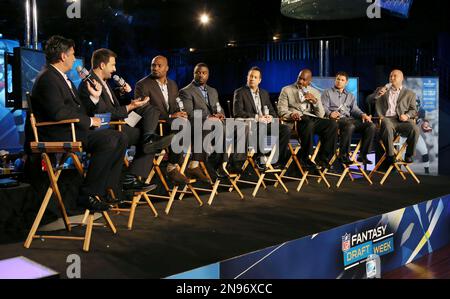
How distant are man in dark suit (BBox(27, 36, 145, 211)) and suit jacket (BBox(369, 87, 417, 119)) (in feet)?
12.3

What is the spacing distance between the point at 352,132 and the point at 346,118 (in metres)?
0.20

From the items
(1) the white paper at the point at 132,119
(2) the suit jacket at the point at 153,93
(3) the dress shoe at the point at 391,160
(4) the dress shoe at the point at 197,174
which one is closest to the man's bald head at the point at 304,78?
(3) the dress shoe at the point at 391,160

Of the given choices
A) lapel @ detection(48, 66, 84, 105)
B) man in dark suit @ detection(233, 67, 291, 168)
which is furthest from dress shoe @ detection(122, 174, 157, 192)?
man in dark suit @ detection(233, 67, 291, 168)

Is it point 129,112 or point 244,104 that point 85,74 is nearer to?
point 129,112

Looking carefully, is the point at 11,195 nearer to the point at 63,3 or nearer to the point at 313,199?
the point at 313,199

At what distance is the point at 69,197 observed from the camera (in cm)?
429

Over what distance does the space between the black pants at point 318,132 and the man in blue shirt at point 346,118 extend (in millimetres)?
166

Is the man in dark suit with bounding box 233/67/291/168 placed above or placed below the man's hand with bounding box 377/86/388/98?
below

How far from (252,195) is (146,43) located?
10249 millimetres

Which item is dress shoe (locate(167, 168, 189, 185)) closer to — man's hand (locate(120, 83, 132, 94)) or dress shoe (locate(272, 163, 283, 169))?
man's hand (locate(120, 83, 132, 94))

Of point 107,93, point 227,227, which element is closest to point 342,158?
point 227,227

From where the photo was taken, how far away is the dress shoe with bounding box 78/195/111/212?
3318 millimetres

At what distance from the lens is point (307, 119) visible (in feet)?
18.2

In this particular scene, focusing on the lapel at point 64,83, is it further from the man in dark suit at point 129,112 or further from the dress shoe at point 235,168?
the dress shoe at point 235,168
